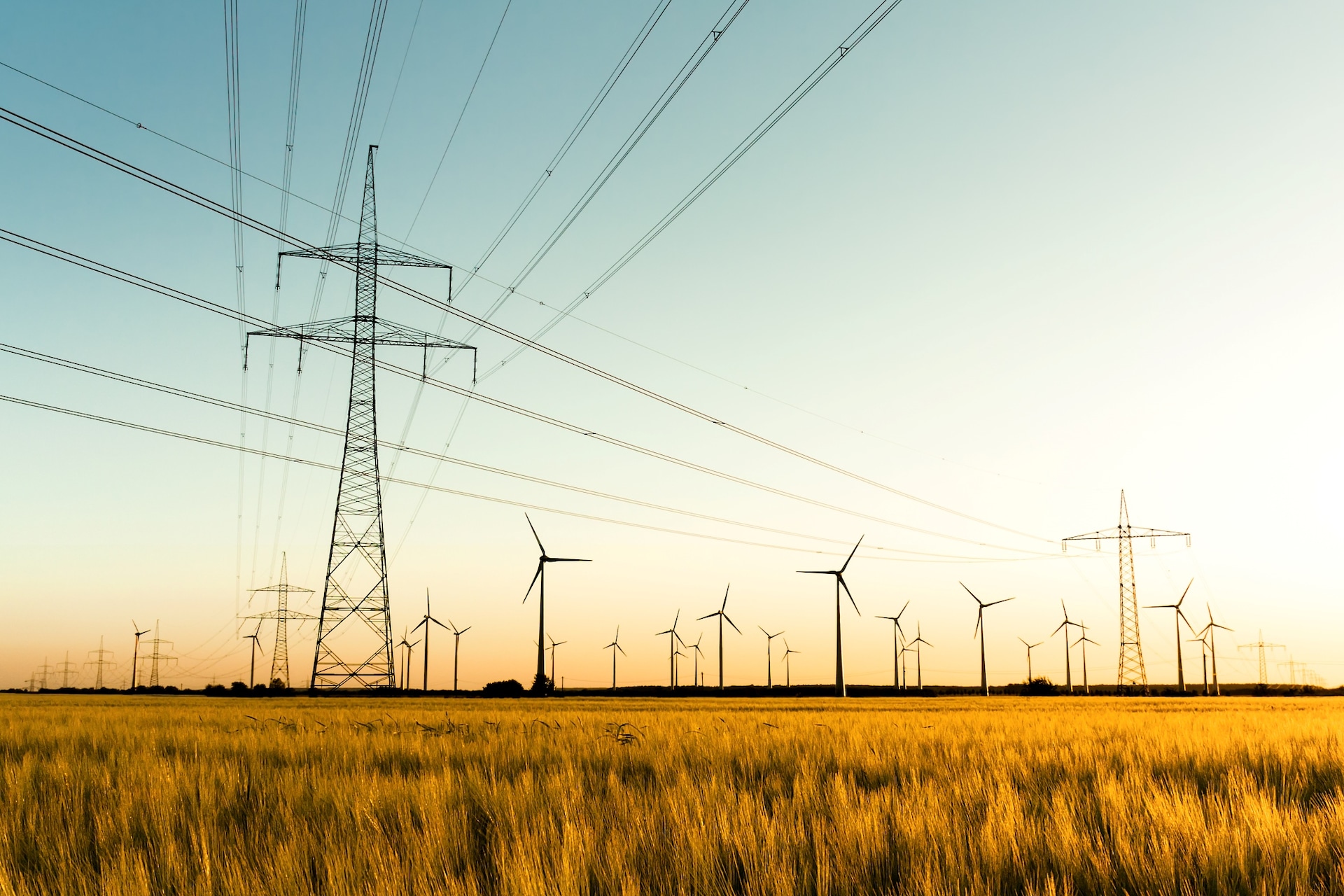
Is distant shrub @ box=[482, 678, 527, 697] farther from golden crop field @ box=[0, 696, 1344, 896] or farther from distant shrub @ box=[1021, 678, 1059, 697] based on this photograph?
golden crop field @ box=[0, 696, 1344, 896]

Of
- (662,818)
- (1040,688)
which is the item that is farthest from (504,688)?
(662,818)

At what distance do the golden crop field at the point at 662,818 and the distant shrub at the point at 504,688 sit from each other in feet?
326

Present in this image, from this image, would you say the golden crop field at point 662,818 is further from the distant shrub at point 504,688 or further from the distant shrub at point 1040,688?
the distant shrub at point 1040,688

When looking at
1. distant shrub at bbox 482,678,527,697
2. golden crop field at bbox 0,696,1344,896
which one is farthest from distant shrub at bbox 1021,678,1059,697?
golden crop field at bbox 0,696,1344,896

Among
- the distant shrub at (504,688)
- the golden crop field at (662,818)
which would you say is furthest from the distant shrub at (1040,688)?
the golden crop field at (662,818)

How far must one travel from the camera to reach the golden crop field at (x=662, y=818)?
6621 millimetres

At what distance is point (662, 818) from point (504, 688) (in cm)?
11340

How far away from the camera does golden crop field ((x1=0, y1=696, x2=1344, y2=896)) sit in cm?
662

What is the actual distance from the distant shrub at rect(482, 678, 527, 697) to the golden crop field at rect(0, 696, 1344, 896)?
326 feet

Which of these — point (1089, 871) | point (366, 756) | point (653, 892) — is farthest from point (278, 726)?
point (1089, 871)

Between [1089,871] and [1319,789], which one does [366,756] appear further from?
[1319,789]

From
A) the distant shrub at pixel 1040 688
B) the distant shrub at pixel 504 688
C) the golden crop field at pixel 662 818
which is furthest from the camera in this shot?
the distant shrub at pixel 1040 688

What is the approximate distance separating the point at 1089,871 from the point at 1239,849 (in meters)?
1.16

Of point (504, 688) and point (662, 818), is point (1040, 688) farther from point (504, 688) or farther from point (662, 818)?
point (662, 818)
